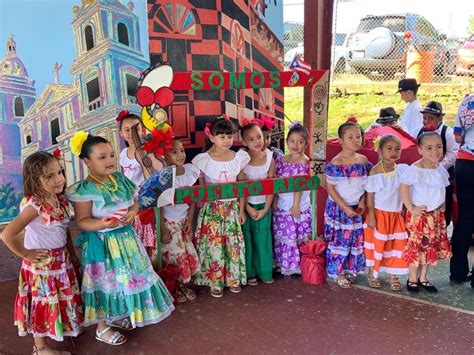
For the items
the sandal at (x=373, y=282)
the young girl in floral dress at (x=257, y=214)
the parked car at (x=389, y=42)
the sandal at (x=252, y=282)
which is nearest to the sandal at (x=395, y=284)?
the sandal at (x=373, y=282)

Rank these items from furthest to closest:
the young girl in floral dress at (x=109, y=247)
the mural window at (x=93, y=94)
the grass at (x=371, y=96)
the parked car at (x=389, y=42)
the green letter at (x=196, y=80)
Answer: the grass at (x=371, y=96), the parked car at (x=389, y=42), the mural window at (x=93, y=94), the green letter at (x=196, y=80), the young girl in floral dress at (x=109, y=247)

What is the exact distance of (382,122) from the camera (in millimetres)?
4875

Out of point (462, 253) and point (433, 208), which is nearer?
point (433, 208)

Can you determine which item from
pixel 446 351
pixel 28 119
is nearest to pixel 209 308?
pixel 446 351

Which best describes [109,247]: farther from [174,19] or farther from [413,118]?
[413,118]

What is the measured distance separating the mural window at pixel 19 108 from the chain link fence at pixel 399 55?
6.03 meters

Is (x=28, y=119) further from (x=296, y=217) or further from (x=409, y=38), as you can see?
(x=409, y=38)

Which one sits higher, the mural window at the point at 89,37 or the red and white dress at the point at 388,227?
the mural window at the point at 89,37

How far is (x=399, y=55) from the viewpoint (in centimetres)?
886

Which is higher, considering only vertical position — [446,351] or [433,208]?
[433,208]

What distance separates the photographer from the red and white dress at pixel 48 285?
9.16ft

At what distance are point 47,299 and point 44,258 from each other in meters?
0.25

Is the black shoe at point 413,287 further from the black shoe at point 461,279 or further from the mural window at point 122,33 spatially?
the mural window at point 122,33

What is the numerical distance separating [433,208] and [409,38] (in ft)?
20.8
